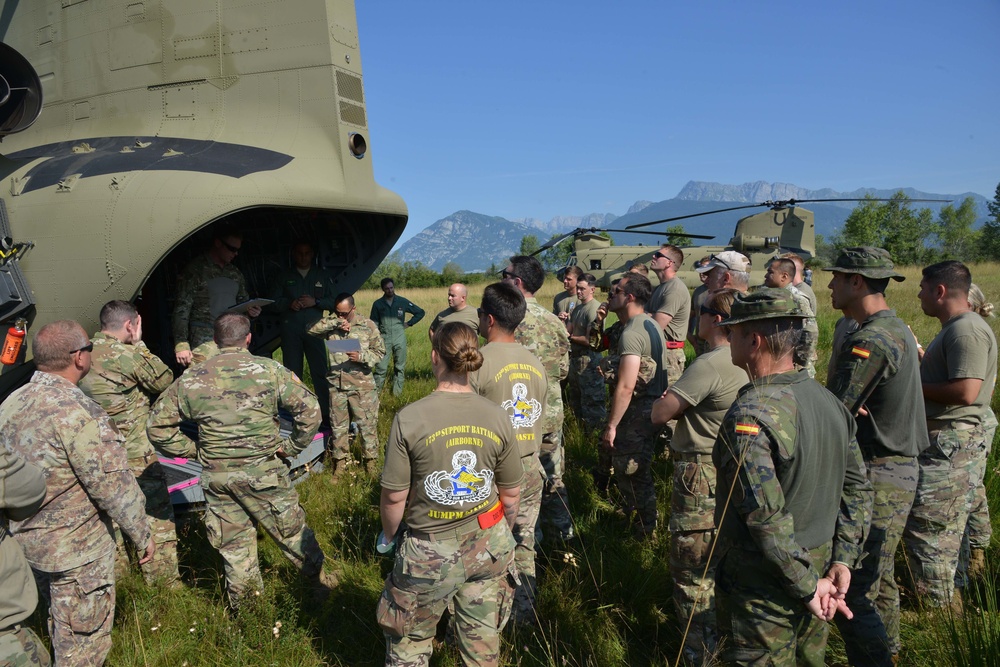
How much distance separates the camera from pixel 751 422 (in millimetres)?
2166

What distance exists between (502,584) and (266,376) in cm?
187

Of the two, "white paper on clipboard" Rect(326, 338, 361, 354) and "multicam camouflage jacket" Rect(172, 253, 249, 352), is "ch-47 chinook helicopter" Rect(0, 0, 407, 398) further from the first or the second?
"white paper on clipboard" Rect(326, 338, 361, 354)

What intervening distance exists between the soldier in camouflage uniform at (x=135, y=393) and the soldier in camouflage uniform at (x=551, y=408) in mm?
2569

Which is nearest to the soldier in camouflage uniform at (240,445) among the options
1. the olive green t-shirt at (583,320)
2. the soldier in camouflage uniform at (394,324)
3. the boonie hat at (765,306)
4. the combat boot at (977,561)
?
the boonie hat at (765,306)

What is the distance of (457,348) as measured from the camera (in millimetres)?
2596

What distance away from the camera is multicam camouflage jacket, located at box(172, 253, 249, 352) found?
542cm

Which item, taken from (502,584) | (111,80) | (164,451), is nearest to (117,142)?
(111,80)

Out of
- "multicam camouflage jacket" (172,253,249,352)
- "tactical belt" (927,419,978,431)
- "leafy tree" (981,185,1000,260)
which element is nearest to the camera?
"tactical belt" (927,419,978,431)

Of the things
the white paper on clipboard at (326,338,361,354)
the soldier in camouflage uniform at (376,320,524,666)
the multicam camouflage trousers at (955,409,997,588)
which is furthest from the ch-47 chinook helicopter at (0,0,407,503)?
the multicam camouflage trousers at (955,409,997,588)

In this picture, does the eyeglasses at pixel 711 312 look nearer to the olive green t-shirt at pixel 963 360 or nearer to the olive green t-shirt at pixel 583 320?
the olive green t-shirt at pixel 963 360

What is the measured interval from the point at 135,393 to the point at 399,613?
2.86 meters

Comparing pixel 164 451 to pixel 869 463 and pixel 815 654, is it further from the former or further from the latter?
pixel 869 463

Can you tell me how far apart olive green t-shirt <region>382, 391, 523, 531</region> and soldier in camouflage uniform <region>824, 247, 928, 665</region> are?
1.82 m

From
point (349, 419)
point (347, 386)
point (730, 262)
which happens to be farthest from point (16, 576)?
point (730, 262)
